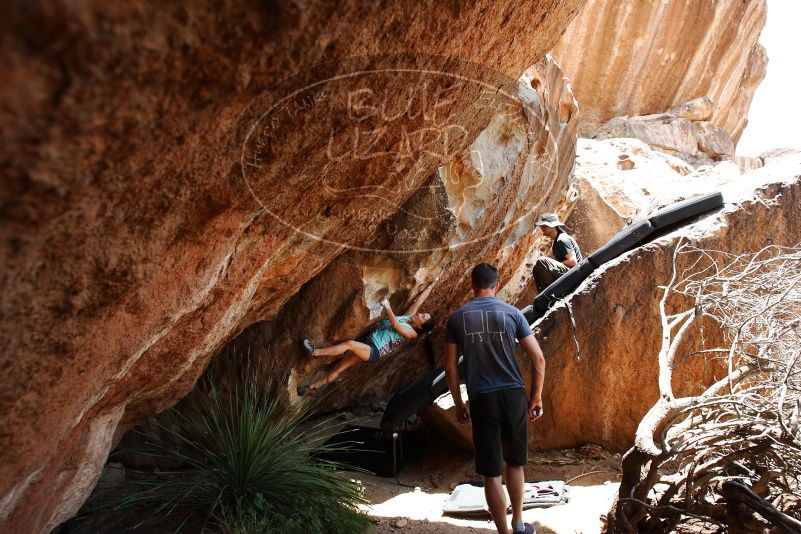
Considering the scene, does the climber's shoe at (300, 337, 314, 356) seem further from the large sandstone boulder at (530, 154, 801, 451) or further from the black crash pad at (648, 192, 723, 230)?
the black crash pad at (648, 192, 723, 230)

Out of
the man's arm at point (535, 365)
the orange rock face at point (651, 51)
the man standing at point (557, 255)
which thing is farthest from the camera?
the orange rock face at point (651, 51)

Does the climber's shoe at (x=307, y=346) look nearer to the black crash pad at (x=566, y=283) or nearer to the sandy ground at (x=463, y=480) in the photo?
the sandy ground at (x=463, y=480)

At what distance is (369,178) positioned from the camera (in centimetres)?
367

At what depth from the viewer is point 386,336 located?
18.9 feet

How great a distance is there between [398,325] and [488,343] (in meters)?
2.21

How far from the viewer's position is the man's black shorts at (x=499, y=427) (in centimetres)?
336

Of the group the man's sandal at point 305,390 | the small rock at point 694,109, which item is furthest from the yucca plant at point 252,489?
the small rock at point 694,109

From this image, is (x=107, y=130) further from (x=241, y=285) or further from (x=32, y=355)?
(x=241, y=285)

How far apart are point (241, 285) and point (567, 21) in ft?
8.46

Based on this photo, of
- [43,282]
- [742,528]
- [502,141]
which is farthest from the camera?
[502,141]

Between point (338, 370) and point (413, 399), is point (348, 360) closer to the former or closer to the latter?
point (338, 370)

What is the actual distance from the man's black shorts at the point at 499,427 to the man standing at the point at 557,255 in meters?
3.03

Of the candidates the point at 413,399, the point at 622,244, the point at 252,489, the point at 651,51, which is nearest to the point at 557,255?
the point at 622,244

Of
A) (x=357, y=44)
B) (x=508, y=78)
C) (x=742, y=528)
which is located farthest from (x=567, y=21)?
(x=742, y=528)
